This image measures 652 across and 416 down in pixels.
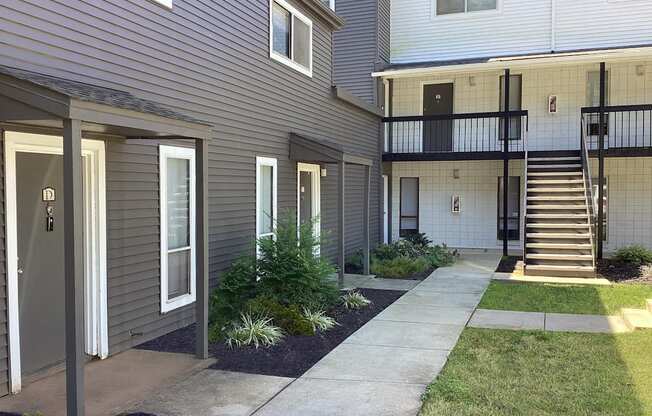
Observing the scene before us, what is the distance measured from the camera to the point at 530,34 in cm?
1602

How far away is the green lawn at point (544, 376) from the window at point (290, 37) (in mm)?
5784

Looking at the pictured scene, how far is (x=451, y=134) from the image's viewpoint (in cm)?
1633

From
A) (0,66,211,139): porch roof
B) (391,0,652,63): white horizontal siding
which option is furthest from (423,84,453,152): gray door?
(0,66,211,139): porch roof

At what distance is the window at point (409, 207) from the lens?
1678 centimetres

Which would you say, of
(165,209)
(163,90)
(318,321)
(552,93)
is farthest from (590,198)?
(163,90)

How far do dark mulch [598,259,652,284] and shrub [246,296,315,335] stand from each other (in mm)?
6946

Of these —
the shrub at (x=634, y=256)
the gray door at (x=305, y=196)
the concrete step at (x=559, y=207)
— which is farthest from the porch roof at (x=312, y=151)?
the shrub at (x=634, y=256)

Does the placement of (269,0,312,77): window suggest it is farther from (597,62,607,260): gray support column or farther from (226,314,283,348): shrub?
(597,62,607,260): gray support column

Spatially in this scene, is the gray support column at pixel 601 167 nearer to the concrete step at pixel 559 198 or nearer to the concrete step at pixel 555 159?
the concrete step at pixel 559 198

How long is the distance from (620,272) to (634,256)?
112 cm

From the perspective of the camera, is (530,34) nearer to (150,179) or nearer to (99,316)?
(150,179)

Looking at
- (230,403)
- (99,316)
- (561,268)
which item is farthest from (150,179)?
(561,268)

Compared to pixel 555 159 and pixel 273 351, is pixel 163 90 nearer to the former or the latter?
pixel 273 351

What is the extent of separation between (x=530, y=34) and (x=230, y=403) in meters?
14.4
